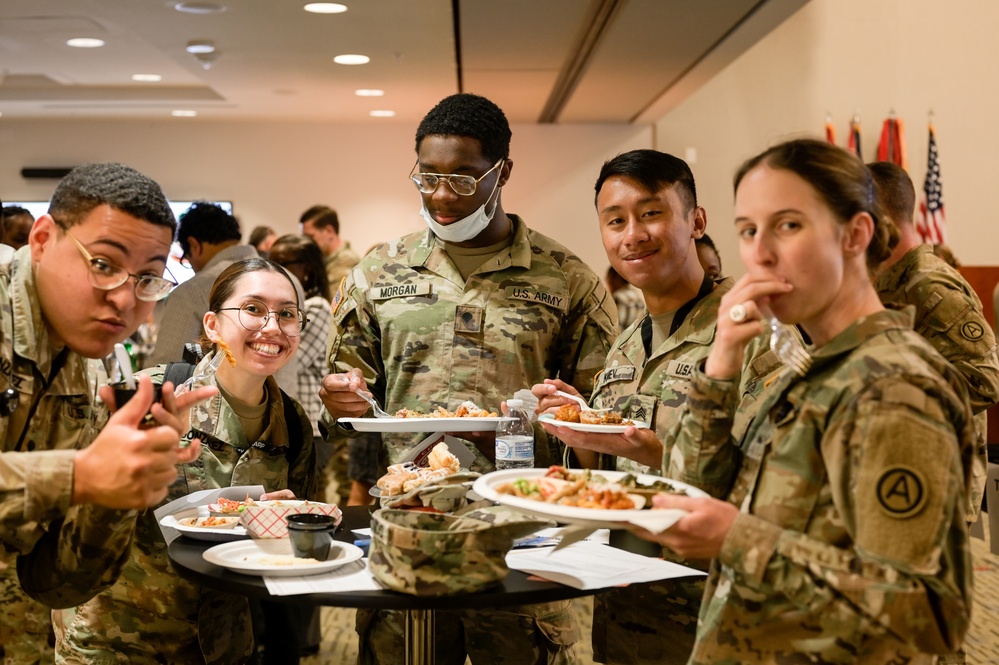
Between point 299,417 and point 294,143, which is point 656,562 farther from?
point 294,143

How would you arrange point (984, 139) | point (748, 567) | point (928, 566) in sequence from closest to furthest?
point (928, 566)
point (748, 567)
point (984, 139)

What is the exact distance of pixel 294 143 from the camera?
38.2ft

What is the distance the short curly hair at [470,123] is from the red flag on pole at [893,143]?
336 inches

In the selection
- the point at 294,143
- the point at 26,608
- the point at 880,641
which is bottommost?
the point at 26,608

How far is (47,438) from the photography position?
2.10m

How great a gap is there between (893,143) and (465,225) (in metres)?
8.86

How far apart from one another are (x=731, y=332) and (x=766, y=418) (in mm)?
181

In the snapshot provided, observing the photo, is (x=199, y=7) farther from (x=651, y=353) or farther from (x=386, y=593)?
(x=386, y=593)

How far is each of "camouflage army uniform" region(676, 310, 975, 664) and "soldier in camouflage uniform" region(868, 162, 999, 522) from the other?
208 cm

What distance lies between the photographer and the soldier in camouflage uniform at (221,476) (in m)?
2.62

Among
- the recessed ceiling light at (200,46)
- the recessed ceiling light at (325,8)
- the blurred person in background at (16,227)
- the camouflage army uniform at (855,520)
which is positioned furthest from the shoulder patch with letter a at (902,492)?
the recessed ceiling light at (200,46)

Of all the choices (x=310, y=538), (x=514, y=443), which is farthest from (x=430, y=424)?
(x=310, y=538)

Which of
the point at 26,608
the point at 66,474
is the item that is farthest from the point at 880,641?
the point at 26,608

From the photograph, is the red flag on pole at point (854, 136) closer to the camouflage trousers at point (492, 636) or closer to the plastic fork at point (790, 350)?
the camouflage trousers at point (492, 636)
